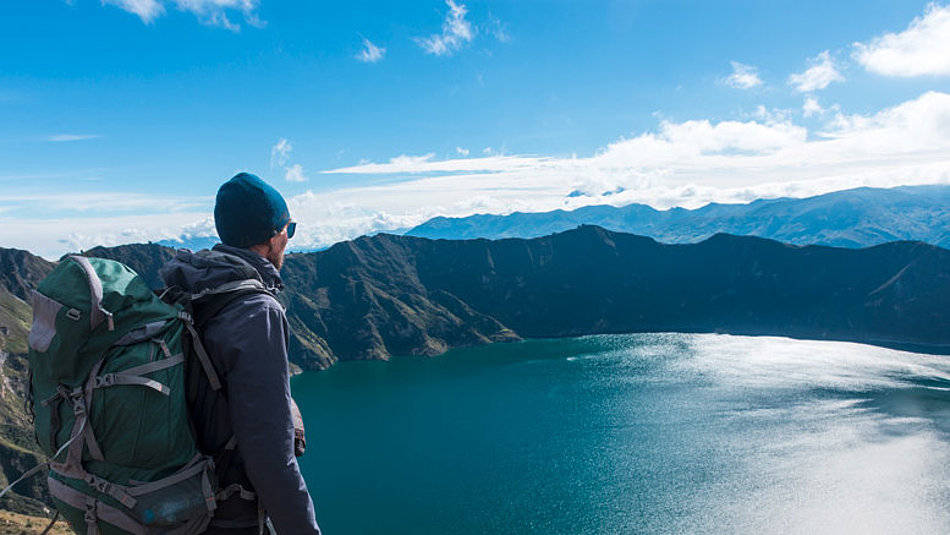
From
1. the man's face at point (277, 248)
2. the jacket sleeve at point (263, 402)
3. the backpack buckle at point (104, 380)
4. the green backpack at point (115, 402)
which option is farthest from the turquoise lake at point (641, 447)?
the backpack buckle at point (104, 380)

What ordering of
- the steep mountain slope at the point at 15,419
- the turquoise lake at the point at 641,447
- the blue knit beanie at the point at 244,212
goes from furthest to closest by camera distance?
the steep mountain slope at the point at 15,419, the turquoise lake at the point at 641,447, the blue knit beanie at the point at 244,212

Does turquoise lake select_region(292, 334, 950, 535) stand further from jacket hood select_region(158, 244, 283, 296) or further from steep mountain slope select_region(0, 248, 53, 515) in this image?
jacket hood select_region(158, 244, 283, 296)

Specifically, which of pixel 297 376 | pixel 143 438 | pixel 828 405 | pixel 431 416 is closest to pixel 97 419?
pixel 143 438

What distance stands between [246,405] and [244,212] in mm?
1569

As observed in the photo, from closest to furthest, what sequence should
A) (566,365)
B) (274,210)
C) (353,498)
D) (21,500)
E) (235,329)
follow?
(235,329), (274,210), (353,498), (21,500), (566,365)

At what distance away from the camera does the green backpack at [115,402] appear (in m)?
2.81

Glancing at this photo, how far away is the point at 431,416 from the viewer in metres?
115

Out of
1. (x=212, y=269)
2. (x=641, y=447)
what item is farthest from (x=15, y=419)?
(x=212, y=269)

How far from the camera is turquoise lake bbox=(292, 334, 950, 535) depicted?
213 feet

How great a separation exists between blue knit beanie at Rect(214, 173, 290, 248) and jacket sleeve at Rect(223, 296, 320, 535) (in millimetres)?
928

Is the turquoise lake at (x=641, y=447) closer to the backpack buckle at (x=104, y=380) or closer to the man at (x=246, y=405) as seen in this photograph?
the man at (x=246, y=405)

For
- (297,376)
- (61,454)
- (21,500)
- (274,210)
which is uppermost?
(274,210)

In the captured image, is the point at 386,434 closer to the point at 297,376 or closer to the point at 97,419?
the point at 297,376

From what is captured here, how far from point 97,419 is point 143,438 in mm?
262
